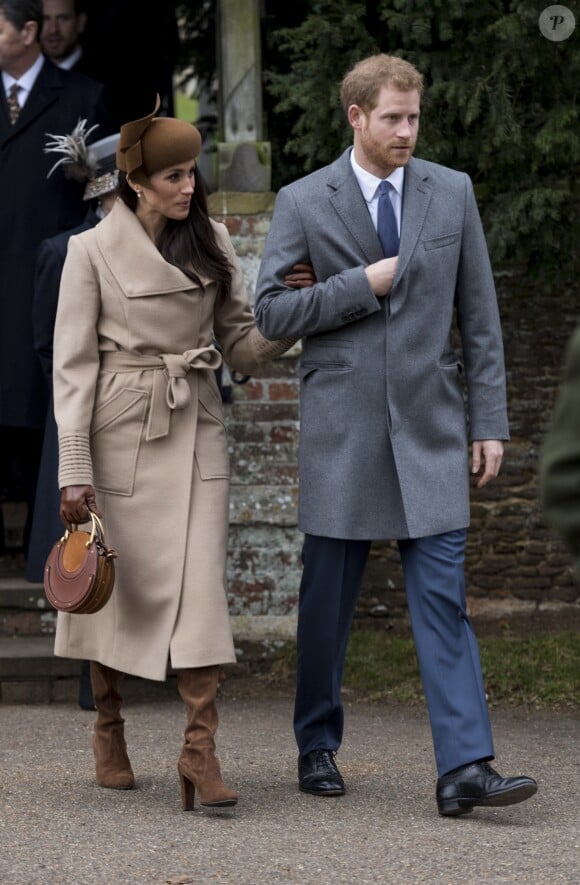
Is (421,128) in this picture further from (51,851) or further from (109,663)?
(51,851)

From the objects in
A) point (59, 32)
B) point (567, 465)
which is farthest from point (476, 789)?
point (59, 32)

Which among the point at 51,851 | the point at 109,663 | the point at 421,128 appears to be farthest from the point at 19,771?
the point at 421,128

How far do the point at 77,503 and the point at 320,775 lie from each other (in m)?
1.05

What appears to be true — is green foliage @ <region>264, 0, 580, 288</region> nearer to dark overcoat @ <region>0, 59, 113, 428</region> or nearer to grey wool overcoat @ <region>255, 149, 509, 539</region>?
dark overcoat @ <region>0, 59, 113, 428</region>

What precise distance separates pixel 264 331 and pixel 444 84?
2120 millimetres

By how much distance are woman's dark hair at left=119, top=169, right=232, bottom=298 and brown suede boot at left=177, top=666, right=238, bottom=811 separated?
3.79ft

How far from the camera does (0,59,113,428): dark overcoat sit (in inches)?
277

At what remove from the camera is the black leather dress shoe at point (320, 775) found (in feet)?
15.8

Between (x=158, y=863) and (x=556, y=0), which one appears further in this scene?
(x=556, y=0)

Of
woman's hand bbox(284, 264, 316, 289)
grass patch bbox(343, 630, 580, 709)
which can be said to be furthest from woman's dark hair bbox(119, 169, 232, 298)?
grass patch bbox(343, 630, 580, 709)

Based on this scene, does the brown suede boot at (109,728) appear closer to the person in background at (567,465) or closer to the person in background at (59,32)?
the person in background at (567,465)

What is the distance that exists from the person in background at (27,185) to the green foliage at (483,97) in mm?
896

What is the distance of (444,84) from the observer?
650 centimetres

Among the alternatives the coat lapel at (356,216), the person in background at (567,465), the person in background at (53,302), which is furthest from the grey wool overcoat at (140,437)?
the person in background at (567,465)
